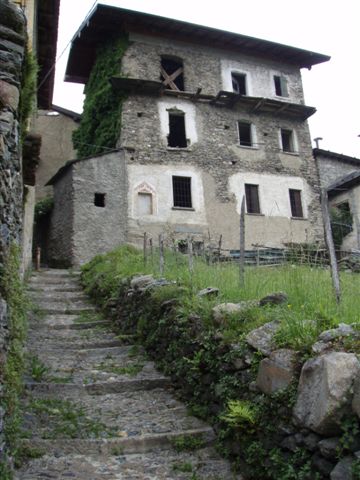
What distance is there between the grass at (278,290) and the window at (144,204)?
8.46 m

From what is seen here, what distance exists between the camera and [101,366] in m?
6.70

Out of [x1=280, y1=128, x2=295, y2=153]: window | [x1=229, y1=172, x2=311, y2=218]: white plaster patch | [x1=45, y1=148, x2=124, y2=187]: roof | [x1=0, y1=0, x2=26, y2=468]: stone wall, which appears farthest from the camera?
[x1=280, y1=128, x2=295, y2=153]: window

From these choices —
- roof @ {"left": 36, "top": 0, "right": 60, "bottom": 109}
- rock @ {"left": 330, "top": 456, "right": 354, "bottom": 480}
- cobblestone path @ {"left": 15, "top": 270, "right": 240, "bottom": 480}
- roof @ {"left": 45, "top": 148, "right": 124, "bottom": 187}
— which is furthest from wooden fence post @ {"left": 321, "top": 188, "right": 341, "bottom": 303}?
roof @ {"left": 45, "top": 148, "right": 124, "bottom": 187}

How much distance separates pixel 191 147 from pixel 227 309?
14746 mm

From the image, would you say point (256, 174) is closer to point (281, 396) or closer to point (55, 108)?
point (55, 108)

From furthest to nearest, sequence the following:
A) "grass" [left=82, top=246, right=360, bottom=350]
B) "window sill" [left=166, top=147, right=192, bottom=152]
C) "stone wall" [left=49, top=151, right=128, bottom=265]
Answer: "window sill" [left=166, top=147, right=192, bottom=152] < "stone wall" [left=49, top=151, right=128, bottom=265] < "grass" [left=82, top=246, right=360, bottom=350]

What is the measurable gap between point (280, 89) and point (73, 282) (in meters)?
14.4

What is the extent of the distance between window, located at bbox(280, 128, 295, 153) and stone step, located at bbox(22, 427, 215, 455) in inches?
705

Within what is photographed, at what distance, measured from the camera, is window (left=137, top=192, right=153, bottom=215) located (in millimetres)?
17672

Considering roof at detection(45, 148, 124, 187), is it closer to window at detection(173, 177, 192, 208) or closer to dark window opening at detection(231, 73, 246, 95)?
window at detection(173, 177, 192, 208)

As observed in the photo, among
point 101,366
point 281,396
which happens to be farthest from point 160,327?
point 281,396

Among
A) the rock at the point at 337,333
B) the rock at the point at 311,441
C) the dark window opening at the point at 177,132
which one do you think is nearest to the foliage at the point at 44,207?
the dark window opening at the point at 177,132

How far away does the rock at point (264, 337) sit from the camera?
4121mm

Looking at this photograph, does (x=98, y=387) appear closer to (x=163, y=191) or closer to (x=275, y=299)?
(x=275, y=299)
